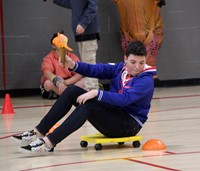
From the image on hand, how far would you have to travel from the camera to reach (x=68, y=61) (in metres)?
5.52

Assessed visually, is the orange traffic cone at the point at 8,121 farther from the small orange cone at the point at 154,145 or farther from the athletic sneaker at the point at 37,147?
the small orange cone at the point at 154,145

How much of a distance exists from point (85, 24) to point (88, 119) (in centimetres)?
325

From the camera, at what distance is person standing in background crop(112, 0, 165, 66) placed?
397 inches

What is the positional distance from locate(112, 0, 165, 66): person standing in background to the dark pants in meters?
4.81

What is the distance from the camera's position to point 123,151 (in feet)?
17.6

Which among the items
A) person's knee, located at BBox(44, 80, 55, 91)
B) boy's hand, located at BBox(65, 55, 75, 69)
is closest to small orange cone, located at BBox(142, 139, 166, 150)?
boy's hand, located at BBox(65, 55, 75, 69)

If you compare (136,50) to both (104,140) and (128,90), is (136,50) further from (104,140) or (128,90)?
(104,140)

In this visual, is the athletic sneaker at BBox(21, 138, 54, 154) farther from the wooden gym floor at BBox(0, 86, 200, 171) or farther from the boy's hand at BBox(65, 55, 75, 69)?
the boy's hand at BBox(65, 55, 75, 69)

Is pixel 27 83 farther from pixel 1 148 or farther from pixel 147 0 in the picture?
pixel 1 148

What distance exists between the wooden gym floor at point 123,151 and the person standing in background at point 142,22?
2.13m

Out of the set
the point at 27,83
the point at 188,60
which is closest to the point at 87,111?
the point at 27,83

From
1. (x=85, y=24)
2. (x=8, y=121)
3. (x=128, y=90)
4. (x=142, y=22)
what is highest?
(x=85, y=24)

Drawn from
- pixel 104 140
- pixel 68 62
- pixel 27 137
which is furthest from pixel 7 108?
pixel 104 140

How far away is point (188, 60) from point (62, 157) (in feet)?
21.4
